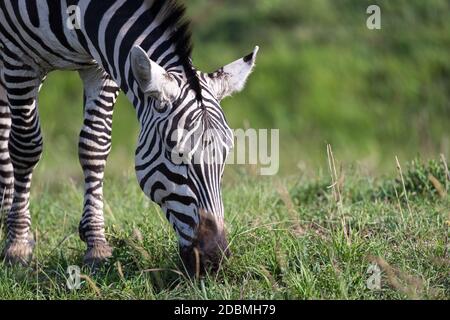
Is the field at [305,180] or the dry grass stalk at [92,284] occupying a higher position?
the field at [305,180]

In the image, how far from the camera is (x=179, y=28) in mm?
6410

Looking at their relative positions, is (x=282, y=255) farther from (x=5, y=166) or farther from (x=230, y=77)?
(x=5, y=166)

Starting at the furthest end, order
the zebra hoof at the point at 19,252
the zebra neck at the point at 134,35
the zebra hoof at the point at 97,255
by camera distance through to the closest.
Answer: the zebra hoof at the point at 19,252, the zebra hoof at the point at 97,255, the zebra neck at the point at 134,35

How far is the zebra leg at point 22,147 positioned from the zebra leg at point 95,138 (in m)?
0.42

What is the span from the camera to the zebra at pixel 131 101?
5930 millimetres

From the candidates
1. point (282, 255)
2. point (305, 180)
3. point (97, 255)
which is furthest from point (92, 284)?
point (305, 180)

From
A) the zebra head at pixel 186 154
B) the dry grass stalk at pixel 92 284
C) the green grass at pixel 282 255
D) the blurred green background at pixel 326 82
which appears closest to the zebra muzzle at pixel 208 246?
the zebra head at pixel 186 154

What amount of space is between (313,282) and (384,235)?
3.80 ft

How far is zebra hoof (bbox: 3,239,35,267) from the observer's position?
751 cm

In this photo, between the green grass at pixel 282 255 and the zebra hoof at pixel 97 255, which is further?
the zebra hoof at pixel 97 255

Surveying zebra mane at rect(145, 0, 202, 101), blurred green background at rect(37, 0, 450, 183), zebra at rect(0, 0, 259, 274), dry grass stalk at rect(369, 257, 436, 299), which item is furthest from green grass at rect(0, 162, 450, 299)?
blurred green background at rect(37, 0, 450, 183)

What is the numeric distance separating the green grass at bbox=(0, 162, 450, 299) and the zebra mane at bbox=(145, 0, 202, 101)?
1.26 metres

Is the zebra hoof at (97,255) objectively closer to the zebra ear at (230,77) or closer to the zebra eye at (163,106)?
the zebra eye at (163,106)

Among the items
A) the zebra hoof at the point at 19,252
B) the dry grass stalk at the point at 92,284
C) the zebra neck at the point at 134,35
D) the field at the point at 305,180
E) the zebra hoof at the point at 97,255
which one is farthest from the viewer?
the zebra hoof at the point at 19,252
